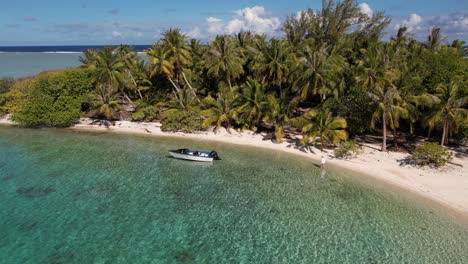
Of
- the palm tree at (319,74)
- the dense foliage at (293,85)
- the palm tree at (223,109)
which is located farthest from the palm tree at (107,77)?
the palm tree at (319,74)

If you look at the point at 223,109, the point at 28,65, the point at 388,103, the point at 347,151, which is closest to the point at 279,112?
the point at 223,109

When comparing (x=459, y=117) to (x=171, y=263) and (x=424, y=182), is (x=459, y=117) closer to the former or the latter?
(x=424, y=182)

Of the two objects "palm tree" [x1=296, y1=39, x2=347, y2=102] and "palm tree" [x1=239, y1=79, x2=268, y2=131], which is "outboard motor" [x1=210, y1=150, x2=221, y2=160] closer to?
"palm tree" [x1=239, y1=79, x2=268, y2=131]

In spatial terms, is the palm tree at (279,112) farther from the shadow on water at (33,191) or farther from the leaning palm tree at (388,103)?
the shadow on water at (33,191)

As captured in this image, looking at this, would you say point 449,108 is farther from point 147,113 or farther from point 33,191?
point 33,191

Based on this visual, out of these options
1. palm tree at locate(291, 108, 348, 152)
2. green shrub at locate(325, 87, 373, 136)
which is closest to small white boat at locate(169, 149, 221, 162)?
palm tree at locate(291, 108, 348, 152)
